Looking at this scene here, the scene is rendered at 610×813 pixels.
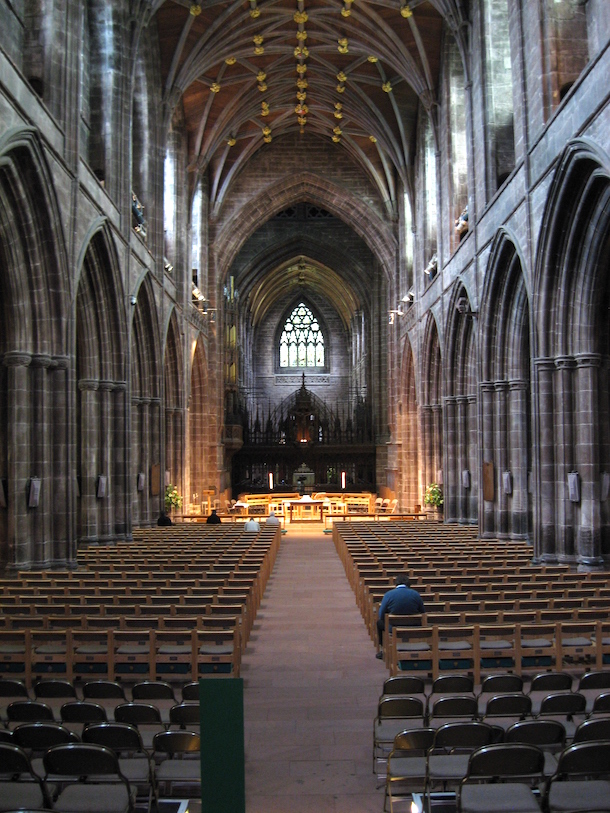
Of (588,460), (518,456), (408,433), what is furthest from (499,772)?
(408,433)

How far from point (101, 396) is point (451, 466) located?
37.5ft

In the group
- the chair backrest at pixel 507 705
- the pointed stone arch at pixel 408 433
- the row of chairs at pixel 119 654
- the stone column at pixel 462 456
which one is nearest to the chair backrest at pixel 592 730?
the chair backrest at pixel 507 705

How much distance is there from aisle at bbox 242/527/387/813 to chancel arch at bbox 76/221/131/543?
7073 millimetres

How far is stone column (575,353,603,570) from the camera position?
15172mm

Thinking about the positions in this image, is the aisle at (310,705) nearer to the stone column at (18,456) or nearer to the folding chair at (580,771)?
the folding chair at (580,771)

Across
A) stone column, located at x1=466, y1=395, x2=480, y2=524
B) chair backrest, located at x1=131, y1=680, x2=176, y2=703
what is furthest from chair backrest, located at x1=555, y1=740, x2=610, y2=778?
stone column, located at x1=466, y1=395, x2=480, y2=524

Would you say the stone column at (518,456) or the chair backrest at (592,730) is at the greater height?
the stone column at (518,456)

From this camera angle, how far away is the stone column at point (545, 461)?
1609cm

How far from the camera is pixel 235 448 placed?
129ft

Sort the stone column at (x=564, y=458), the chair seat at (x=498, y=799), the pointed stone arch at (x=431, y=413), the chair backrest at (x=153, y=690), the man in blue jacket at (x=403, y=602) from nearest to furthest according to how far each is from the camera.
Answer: the chair seat at (x=498, y=799)
the chair backrest at (x=153, y=690)
the man in blue jacket at (x=403, y=602)
the stone column at (x=564, y=458)
the pointed stone arch at (x=431, y=413)

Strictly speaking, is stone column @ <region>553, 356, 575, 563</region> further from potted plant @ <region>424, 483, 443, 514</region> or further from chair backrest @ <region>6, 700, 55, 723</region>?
potted plant @ <region>424, 483, 443, 514</region>

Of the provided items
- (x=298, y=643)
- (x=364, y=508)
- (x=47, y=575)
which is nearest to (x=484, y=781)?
(x=298, y=643)

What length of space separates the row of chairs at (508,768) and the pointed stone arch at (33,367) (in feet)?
37.4

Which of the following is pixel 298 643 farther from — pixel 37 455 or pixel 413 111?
pixel 413 111
